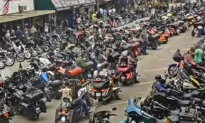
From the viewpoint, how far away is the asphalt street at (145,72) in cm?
1297

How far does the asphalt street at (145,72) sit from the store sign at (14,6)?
664 centimetres

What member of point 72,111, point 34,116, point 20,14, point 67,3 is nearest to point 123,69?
point 34,116

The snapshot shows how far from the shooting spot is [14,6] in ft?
93.1

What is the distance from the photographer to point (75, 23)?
115ft

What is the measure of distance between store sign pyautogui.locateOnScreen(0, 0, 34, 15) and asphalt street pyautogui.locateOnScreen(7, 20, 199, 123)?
21.8 feet

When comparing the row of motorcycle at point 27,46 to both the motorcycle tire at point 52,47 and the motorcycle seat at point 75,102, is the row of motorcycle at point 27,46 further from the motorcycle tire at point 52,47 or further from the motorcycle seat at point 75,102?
the motorcycle seat at point 75,102

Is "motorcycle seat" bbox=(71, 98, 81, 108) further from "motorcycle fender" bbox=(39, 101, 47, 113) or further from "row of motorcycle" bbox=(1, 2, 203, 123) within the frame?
"motorcycle fender" bbox=(39, 101, 47, 113)

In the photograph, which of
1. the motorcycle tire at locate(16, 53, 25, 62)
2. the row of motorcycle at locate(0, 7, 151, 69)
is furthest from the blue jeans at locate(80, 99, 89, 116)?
the motorcycle tire at locate(16, 53, 25, 62)

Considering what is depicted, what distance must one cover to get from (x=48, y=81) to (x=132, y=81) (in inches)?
145

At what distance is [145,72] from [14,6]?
530 inches

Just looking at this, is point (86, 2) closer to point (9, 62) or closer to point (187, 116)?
point (9, 62)

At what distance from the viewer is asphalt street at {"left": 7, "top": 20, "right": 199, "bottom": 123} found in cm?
1297

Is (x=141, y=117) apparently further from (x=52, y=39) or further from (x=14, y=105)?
(x=52, y=39)

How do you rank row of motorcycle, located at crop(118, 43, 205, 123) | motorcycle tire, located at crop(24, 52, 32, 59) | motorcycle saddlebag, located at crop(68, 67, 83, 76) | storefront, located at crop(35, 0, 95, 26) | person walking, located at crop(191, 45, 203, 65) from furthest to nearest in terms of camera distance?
storefront, located at crop(35, 0, 95, 26) → motorcycle tire, located at crop(24, 52, 32, 59) → person walking, located at crop(191, 45, 203, 65) → motorcycle saddlebag, located at crop(68, 67, 83, 76) → row of motorcycle, located at crop(118, 43, 205, 123)
